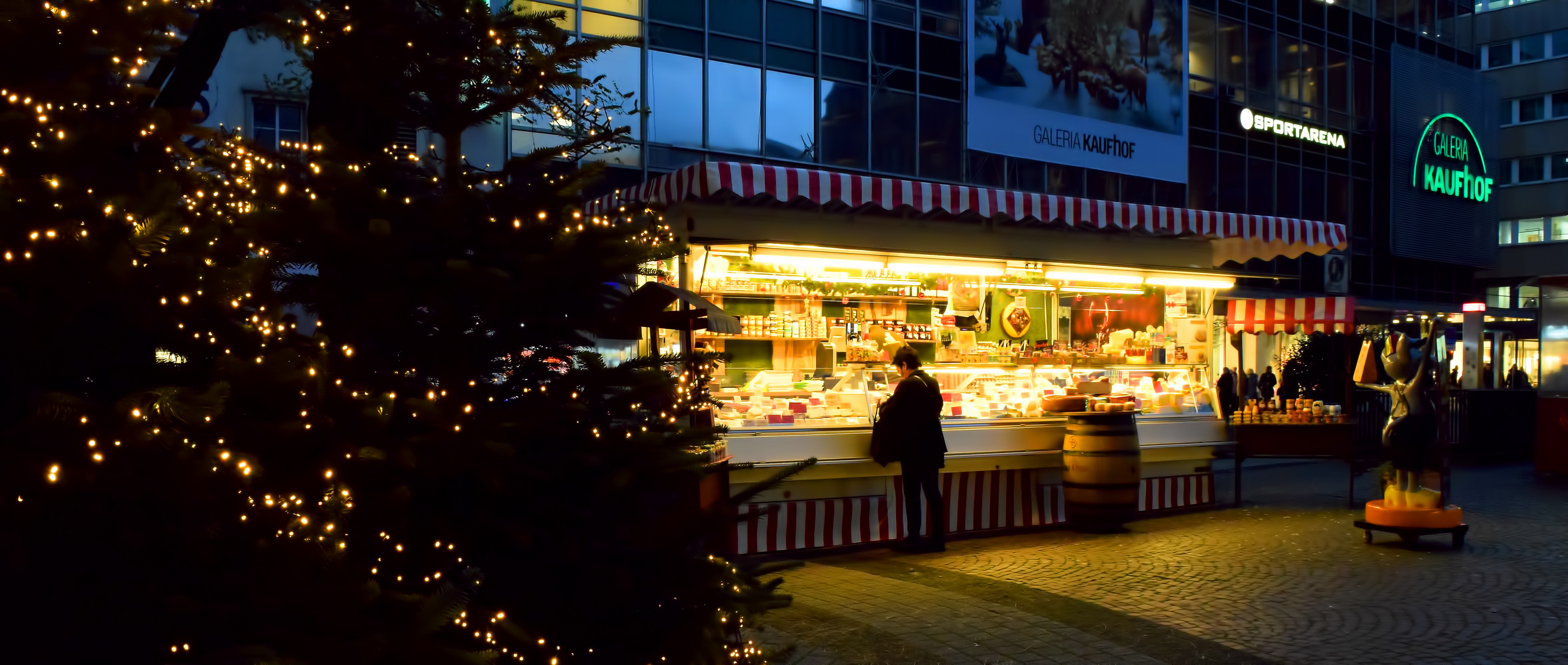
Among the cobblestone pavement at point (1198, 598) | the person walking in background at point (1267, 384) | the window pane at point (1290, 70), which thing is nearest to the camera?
the cobblestone pavement at point (1198, 598)

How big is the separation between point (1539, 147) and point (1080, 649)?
5245 cm

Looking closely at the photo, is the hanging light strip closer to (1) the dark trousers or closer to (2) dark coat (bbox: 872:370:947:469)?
(2) dark coat (bbox: 872:370:947:469)

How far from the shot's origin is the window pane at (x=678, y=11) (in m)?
20.5

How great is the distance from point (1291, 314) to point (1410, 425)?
437cm

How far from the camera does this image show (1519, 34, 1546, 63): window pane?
47656 millimetres

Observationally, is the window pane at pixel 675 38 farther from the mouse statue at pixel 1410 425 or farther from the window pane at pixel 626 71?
the mouse statue at pixel 1410 425

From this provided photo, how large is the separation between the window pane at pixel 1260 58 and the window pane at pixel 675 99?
17.2 meters

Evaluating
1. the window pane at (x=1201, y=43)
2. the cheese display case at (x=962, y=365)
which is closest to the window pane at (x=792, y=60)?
the cheese display case at (x=962, y=365)

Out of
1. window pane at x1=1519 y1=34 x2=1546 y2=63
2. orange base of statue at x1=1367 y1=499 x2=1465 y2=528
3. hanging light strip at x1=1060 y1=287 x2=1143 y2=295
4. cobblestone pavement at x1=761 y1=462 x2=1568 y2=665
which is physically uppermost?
window pane at x1=1519 y1=34 x2=1546 y2=63

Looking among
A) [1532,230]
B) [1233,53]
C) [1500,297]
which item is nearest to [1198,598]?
[1233,53]

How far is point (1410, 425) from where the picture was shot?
30.7 ft

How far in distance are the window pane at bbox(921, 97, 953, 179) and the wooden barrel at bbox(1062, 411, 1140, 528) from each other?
46.9 ft

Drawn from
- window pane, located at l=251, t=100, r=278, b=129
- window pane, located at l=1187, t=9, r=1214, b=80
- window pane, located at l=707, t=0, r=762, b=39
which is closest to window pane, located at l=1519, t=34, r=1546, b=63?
window pane, located at l=1187, t=9, r=1214, b=80

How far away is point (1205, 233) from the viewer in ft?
38.0
